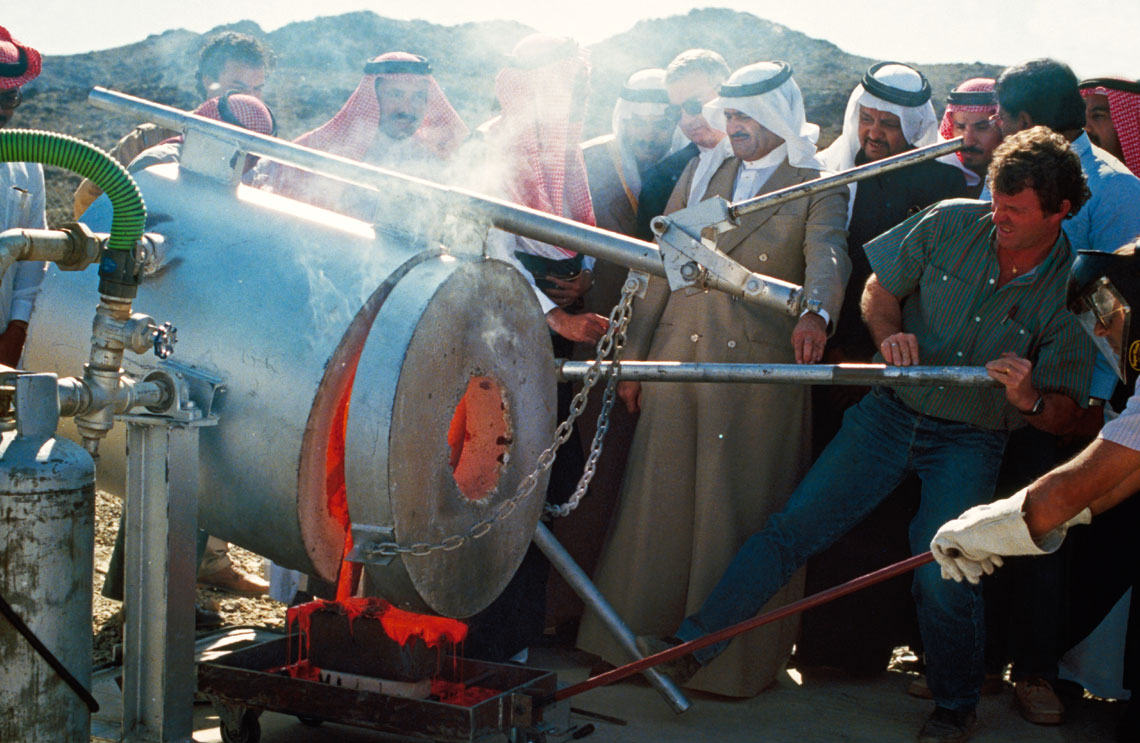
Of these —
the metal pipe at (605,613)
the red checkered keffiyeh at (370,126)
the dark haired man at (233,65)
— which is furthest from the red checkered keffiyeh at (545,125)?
the dark haired man at (233,65)

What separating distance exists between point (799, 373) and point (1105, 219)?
128 cm

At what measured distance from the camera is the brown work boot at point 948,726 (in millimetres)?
3826

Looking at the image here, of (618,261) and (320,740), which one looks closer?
(618,261)

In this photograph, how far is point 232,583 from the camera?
5.47m

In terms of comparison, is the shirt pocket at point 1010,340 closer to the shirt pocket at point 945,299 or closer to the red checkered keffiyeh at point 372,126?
the shirt pocket at point 945,299

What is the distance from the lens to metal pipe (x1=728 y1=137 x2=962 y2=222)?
3.30 m

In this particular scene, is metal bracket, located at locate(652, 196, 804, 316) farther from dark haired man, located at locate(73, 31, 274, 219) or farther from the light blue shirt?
dark haired man, located at locate(73, 31, 274, 219)

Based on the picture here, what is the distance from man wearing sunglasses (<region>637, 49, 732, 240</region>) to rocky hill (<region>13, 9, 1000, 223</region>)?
580 centimetres

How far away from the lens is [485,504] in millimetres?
3338

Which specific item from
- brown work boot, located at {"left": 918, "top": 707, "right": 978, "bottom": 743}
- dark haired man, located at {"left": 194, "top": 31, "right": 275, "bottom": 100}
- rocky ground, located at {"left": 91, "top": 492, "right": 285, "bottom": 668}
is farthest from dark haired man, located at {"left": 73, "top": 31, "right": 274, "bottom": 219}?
brown work boot, located at {"left": 918, "top": 707, "right": 978, "bottom": 743}

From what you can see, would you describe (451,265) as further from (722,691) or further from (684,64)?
(684,64)

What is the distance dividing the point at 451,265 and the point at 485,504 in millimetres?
699

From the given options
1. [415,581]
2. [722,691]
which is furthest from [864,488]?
[415,581]

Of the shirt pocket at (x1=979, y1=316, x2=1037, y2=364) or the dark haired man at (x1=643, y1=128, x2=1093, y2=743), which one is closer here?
the dark haired man at (x1=643, y1=128, x2=1093, y2=743)
